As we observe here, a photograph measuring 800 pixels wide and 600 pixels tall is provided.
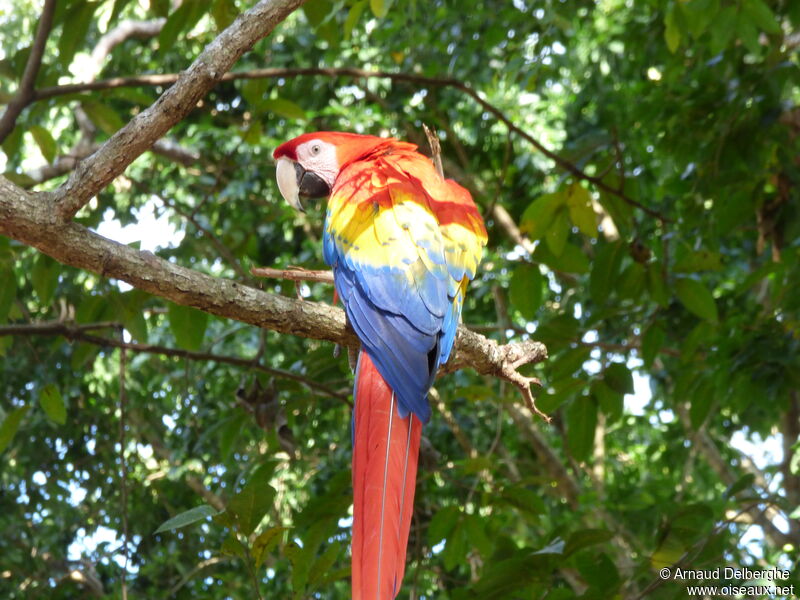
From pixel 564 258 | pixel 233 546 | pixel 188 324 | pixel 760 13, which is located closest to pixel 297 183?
pixel 188 324

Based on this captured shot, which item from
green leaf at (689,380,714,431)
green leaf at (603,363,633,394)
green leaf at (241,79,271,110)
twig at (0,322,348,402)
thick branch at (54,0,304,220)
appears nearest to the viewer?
thick branch at (54,0,304,220)

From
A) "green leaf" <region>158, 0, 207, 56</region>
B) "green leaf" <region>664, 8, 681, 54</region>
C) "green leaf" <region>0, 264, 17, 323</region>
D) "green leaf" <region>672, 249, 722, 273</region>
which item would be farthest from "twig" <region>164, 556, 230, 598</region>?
"green leaf" <region>664, 8, 681, 54</region>

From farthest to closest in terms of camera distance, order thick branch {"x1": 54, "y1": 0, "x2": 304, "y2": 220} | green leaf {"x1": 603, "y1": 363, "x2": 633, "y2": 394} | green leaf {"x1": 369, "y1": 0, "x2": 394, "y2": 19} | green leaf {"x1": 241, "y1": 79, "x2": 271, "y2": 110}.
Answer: green leaf {"x1": 241, "y1": 79, "x2": 271, "y2": 110} → green leaf {"x1": 603, "y1": 363, "x2": 633, "y2": 394} → green leaf {"x1": 369, "y1": 0, "x2": 394, "y2": 19} → thick branch {"x1": 54, "y1": 0, "x2": 304, "y2": 220}

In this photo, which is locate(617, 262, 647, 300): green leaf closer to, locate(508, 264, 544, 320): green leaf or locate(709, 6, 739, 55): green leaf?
locate(508, 264, 544, 320): green leaf

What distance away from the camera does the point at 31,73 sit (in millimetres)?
2184

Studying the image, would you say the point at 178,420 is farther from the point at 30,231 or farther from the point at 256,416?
the point at 30,231

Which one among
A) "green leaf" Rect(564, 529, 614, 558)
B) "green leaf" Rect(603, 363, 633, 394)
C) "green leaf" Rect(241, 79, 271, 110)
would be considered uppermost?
"green leaf" Rect(241, 79, 271, 110)

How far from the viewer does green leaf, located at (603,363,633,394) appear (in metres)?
→ 2.17

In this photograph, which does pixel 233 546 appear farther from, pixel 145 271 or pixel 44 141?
pixel 44 141

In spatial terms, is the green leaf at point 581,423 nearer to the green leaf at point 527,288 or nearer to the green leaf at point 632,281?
the green leaf at point 527,288

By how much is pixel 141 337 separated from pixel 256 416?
1.23 feet

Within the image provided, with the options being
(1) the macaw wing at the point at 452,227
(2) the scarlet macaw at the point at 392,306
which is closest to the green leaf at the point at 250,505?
(2) the scarlet macaw at the point at 392,306

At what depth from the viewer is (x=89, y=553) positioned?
387cm

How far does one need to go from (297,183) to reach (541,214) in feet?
2.29
